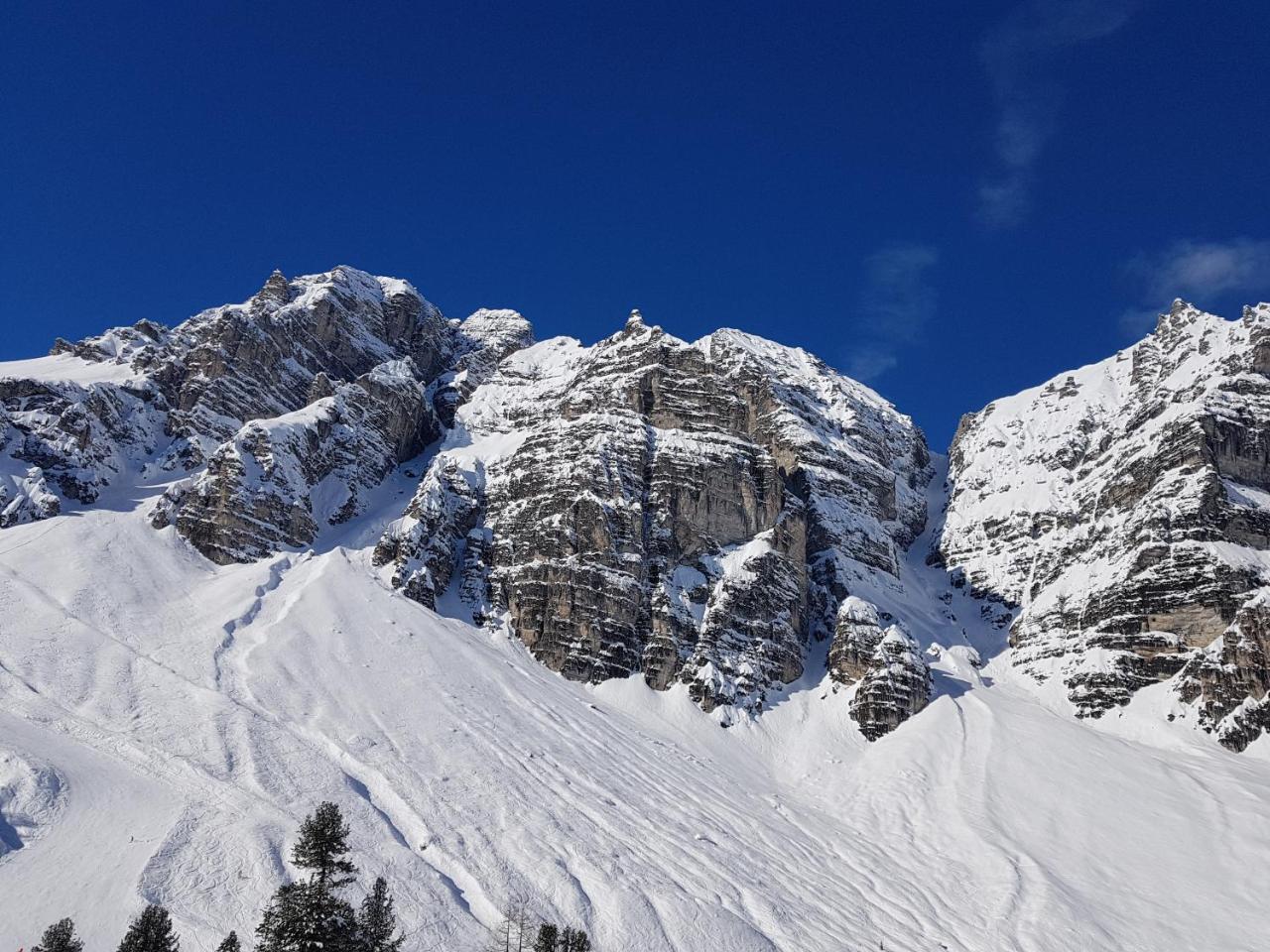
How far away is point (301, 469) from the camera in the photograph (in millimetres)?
128125

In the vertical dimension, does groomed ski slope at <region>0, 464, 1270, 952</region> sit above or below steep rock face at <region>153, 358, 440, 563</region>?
below

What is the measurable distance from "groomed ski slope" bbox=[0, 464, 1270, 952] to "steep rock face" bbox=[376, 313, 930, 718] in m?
5.95

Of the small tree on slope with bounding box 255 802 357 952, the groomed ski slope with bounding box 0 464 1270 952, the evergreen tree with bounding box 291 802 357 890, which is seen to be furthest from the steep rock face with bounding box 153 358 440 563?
the small tree on slope with bounding box 255 802 357 952

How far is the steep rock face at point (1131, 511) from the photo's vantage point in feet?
351

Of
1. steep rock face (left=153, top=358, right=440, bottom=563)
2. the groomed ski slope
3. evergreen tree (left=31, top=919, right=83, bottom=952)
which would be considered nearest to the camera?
evergreen tree (left=31, top=919, right=83, bottom=952)

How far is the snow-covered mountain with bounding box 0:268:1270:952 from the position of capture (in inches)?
2387

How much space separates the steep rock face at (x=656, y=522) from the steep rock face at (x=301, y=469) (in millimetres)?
11412

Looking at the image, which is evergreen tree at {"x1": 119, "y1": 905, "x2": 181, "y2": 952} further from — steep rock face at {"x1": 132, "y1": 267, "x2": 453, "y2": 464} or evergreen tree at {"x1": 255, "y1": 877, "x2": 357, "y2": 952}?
steep rock face at {"x1": 132, "y1": 267, "x2": 453, "y2": 464}

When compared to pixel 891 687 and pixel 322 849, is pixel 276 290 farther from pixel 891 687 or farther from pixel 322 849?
pixel 322 849

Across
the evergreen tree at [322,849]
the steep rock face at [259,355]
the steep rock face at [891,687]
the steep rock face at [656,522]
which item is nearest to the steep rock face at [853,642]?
the steep rock face at [891,687]

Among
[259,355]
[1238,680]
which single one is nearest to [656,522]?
[1238,680]

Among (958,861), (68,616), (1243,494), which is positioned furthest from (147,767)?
(1243,494)

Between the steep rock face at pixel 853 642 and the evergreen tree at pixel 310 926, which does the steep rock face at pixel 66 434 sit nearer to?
the evergreen tree at pixel 310 926

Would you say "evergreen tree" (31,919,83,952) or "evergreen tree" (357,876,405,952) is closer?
"evergreen tree" (31,919,83,952)
